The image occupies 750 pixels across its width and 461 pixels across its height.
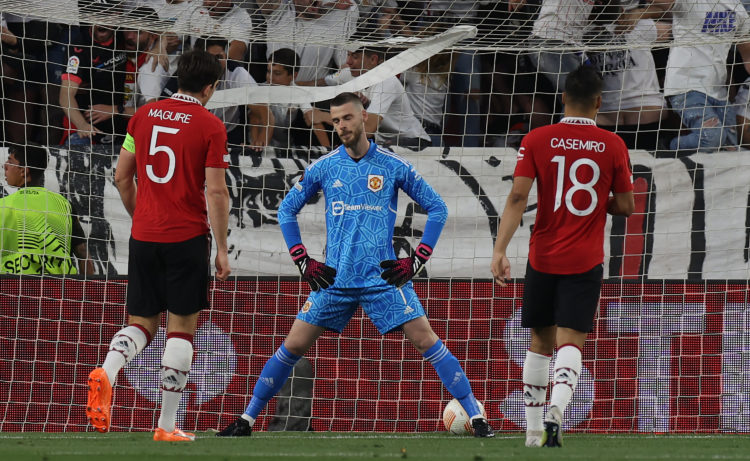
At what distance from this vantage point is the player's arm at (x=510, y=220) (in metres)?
5.22

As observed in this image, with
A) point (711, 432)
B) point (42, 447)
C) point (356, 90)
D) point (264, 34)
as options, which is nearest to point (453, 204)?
point (356, 90)

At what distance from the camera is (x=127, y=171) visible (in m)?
5.59

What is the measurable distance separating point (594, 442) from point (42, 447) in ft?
9.17

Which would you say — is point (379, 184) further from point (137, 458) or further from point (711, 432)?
point (711, 432)

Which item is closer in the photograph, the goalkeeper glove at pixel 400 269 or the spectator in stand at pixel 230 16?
the goalkeeper glove at pixel 400 269

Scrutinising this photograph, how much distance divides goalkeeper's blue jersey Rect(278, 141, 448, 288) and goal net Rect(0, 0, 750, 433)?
1713 millimetres

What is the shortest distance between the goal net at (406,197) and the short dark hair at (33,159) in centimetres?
7

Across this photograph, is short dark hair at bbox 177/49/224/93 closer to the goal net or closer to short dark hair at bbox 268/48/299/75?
the goal net

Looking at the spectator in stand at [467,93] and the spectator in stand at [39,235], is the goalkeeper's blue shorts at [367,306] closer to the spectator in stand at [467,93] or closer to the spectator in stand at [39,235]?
the spectator in stand at [39,235]

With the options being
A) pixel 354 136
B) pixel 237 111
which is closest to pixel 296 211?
pixel 354 136

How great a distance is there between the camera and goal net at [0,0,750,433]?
7.60m

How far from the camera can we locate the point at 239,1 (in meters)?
7.92

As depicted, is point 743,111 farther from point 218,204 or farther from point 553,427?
point 218,204

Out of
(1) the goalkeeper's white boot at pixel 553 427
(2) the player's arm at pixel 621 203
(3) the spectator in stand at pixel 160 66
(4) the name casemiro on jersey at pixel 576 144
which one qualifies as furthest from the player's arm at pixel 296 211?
(3) the spectator in stand at pixel 160 66
